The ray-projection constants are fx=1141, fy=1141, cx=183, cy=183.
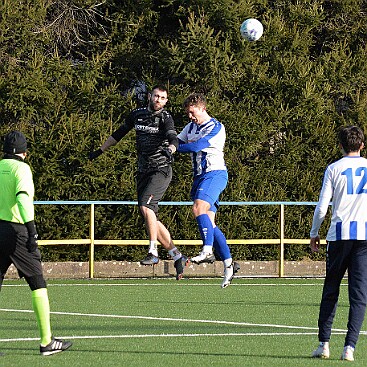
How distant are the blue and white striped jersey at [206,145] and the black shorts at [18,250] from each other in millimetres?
4706

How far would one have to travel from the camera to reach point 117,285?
19203mm

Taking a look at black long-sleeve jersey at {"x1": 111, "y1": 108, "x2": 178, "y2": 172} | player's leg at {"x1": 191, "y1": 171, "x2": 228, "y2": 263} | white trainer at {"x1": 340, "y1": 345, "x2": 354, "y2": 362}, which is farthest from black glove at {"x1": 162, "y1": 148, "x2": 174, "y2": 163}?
white trainer at {"x1": 340, "y1": 345, "x2": 354, "y2": 362}

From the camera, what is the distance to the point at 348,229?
30.3 feet

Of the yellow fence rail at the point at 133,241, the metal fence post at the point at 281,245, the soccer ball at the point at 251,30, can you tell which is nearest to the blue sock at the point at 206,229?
the yellow fence rail at the point at 133,241

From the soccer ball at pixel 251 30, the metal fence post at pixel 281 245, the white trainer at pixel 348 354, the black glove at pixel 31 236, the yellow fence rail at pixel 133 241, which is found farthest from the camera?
the metal fence post at pixel 281 245

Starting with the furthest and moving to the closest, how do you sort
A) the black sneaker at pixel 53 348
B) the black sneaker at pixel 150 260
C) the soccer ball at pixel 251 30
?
1. the soccer ball at pixel 251 30
2. the black sneaker at pixel 150 260
3. the black sneaker at pixel 53 348

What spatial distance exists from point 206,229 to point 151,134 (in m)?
1.45

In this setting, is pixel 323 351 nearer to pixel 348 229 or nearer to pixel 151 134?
pixel 348 229

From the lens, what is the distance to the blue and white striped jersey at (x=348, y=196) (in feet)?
30.3

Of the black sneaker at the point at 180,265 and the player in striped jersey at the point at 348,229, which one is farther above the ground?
the player in striped jersey at the point at 348,229

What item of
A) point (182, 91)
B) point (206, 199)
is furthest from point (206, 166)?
point (182, 91)

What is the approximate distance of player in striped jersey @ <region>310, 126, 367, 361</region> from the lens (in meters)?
9.23

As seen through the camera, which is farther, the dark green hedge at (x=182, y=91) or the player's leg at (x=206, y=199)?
the dark green hedge at (x=182, y=91)

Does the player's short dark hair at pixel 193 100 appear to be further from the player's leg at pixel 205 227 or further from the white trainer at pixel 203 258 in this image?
the white trainer at pixel 203 258
